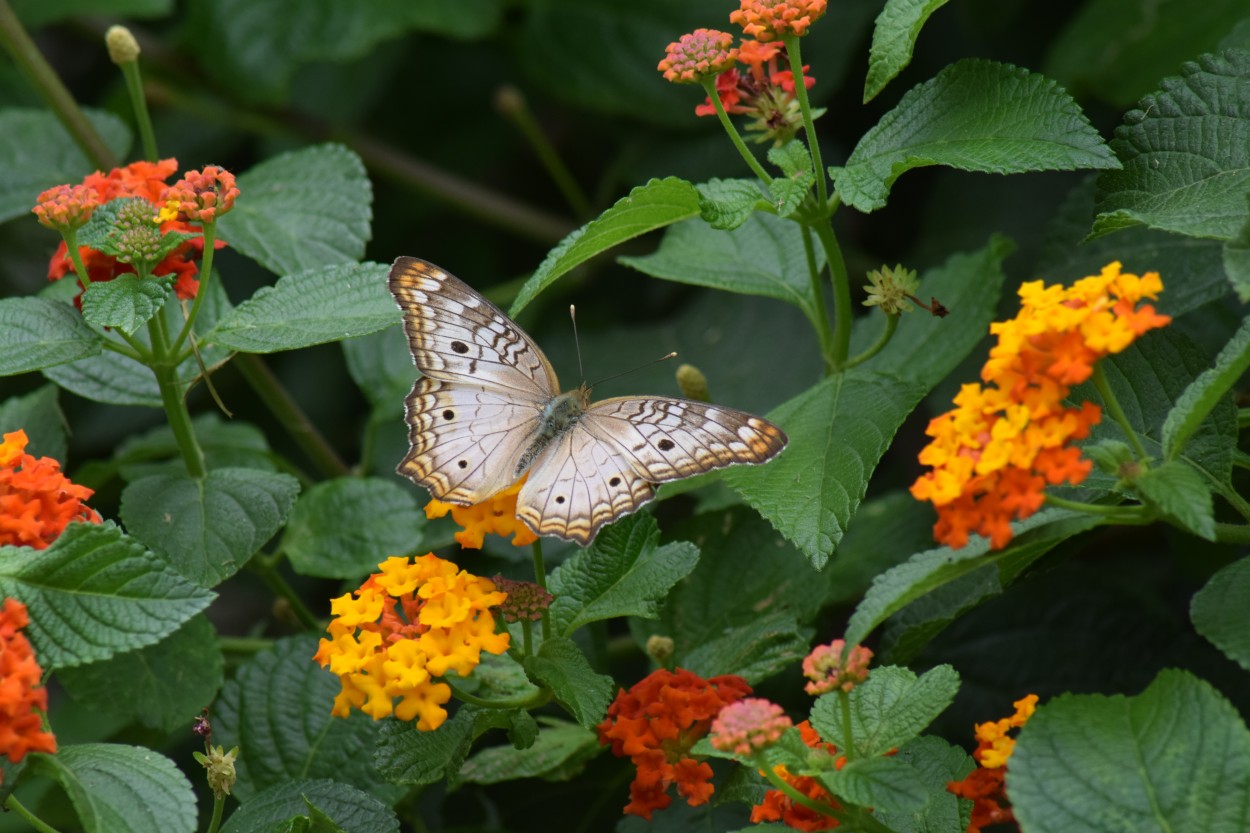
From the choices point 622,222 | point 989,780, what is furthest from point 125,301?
point 989,780

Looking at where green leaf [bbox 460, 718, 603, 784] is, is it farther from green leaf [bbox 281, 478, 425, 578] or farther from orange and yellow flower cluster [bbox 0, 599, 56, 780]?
orange and yellow flower cluster [bbox 0, 599, 56, 780]

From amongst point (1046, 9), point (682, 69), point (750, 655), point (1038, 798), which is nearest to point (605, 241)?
point (682, 69)

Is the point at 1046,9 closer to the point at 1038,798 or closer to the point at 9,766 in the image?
the point at 1038,798

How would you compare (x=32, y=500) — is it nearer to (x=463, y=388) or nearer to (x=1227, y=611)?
(x=463, y=388)

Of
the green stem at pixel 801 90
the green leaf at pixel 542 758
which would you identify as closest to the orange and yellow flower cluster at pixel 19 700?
the green leaf at pixel 542 758

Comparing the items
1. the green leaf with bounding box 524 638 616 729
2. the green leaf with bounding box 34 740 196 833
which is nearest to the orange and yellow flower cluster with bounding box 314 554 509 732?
the green leaf with bounding box 524 638 616 729
